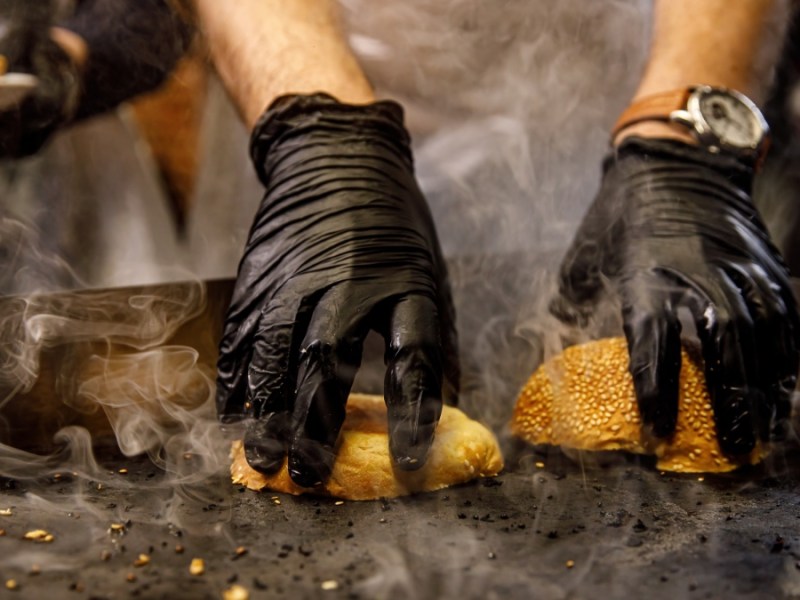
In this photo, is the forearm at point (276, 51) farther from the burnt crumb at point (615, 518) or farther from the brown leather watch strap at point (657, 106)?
the burnt crumb at point (615, 518)

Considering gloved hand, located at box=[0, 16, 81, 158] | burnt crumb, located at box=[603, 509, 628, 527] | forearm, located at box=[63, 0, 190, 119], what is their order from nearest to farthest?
burnt crumb, located at box=[603, 509, 628, 527]
gloved hand, located at box=[0, 16, 81, 158]
forearm, located at box=[63, 0, 190, 119]

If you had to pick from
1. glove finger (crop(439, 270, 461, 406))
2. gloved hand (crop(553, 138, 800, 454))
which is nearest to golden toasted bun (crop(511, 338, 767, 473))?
gloved hand (crop(553, 138, 800, 454))

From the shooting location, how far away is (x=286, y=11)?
9.08 feet

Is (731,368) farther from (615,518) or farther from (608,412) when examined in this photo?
(615,518)

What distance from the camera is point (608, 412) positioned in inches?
84.1

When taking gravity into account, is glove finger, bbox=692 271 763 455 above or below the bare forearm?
below

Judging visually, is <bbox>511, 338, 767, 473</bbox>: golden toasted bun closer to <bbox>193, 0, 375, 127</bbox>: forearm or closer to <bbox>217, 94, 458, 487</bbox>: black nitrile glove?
<bbox>217, 94, 458, 487</bbox>: black nitrile glove

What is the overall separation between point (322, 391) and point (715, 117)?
63.4 inches

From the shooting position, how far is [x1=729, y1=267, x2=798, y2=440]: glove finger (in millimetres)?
2010

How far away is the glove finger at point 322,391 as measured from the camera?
1.76 m

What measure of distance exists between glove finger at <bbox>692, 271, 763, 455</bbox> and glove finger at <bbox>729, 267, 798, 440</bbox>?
0.04 meters

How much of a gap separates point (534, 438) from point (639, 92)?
53.0 inches

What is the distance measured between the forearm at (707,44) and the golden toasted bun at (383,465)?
50.8 inches

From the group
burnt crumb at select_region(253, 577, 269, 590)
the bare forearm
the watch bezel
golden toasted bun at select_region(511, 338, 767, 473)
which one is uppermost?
the bare forearm
